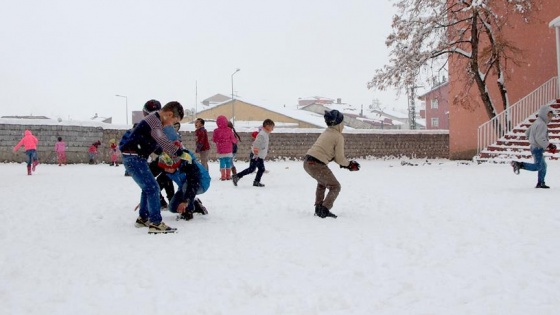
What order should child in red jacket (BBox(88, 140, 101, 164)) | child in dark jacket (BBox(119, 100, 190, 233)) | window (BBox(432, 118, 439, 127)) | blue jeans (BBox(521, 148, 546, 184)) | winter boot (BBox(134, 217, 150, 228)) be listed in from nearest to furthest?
child in dark jacket (BBox(119, 100, 190, 233)) → winter boot (BBox(134, 217, 150, 228)) → blue jeans (BBox(521, 148, 546, 184)) → child in red jacket (BBox(88, 140, 101, 164)) → window (BBox(432, 118, 439, 127))

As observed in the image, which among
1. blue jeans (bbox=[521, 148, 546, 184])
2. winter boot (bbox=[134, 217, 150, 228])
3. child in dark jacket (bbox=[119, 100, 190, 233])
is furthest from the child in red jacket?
blue jeans (bbox=[521, 148, 546, 184])

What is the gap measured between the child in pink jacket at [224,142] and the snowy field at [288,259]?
4.39m

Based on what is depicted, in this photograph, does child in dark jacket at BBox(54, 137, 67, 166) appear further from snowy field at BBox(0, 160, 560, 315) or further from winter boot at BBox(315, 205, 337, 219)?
winter boot at BBox(315, 205, 337, 219)

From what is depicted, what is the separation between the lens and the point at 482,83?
20625mm

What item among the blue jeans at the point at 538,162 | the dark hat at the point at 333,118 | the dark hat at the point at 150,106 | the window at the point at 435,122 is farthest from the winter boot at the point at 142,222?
the window at the point at 435,122

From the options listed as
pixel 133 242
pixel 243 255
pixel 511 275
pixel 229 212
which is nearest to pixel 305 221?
pixel 229 212

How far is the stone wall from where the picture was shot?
70.7 feet

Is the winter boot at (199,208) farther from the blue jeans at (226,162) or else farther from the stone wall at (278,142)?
the stone wall at (278,142)

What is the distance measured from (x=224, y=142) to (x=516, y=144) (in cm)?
1268

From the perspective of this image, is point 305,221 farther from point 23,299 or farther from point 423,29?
point 423,29

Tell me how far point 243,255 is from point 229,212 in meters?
2.61

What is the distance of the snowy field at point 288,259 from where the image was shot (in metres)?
3.39

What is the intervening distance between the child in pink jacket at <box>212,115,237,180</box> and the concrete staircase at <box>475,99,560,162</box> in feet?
36.0


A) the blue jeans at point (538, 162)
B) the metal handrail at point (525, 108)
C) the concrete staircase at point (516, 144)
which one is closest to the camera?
the blue jeans at point (538, 162)
